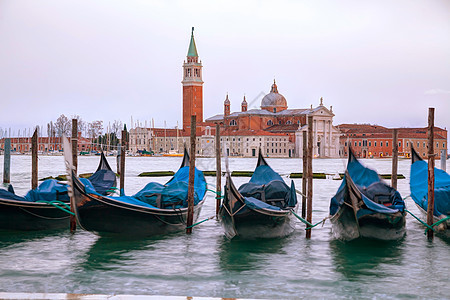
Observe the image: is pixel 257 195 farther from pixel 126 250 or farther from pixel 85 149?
pixel 85 149

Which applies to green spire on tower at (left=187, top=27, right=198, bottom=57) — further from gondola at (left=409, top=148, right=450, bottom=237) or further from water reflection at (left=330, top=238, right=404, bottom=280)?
water reflection at (left=330, top=238, right=404, bottom=280)

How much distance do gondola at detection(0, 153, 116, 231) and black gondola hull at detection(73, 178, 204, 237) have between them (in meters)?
0.82

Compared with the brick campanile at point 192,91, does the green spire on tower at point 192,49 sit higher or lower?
higher

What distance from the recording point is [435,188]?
753cm

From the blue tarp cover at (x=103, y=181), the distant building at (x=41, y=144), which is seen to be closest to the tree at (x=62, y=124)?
the distant building at (x=41, y=144)

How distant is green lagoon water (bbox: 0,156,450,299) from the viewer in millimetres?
4836

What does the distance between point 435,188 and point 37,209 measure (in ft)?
15.8

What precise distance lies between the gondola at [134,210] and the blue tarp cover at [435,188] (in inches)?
114

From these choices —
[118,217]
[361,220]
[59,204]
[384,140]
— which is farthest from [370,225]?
[384,140]

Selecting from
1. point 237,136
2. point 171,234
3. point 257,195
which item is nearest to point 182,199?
point 171,234


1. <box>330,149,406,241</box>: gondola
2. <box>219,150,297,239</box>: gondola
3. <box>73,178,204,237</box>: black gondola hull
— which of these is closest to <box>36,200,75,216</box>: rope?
<box>73,178,204,237</box>: black gondola hull

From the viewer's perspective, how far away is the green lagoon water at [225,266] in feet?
15.9

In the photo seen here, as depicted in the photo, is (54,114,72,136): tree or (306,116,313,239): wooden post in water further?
(54,114,72,136): tree

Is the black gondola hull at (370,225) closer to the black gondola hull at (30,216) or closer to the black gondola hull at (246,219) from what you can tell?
the black gondola hull at (246,219)
